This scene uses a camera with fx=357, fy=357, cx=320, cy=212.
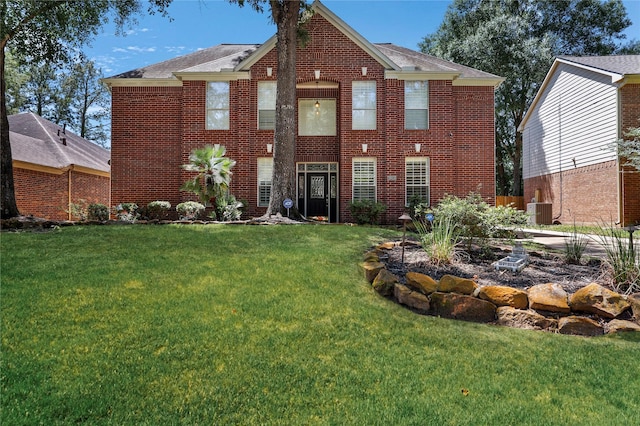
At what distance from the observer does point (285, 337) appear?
3164 mm

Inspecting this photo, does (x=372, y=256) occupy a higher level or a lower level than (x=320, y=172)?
lower

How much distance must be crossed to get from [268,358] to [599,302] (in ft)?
11.1

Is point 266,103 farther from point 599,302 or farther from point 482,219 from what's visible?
point 599,302

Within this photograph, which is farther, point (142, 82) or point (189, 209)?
point (142, 82)

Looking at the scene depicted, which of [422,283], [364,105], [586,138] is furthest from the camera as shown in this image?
[586,138]

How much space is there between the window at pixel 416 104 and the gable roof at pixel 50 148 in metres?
15.4

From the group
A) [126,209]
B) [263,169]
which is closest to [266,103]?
[263,169]

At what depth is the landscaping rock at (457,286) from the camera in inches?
157

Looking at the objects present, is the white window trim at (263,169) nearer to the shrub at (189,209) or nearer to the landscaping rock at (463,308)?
the shrub at (189,209)

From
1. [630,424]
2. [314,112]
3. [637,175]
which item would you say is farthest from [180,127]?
[637,175]

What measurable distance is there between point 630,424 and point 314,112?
13.4 meters

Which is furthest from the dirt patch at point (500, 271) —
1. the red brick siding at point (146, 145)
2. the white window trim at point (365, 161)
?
the red brick siding at point (146, 145)

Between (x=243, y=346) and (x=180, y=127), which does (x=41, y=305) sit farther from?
(x=180, y=127)

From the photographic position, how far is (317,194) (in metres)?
14.3
